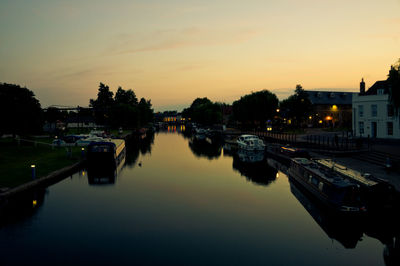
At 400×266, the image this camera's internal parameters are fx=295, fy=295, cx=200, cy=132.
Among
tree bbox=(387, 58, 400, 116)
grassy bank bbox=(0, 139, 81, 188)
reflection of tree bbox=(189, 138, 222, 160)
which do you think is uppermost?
tree bbox=(387, 58, 400, 116)

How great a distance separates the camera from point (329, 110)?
Result: 104 meters

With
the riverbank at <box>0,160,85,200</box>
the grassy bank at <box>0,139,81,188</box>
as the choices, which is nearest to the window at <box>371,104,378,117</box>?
the riverbank at <box>0,160,85,200</box>

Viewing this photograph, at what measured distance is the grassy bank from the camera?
27.5 meters

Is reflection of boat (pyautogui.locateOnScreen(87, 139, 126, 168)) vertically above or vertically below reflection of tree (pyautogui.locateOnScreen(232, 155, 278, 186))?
above

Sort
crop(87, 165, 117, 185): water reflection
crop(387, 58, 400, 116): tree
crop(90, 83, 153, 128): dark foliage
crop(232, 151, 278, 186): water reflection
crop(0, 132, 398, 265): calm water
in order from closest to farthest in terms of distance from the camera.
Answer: crop(0, 132, 398, 265): calm water → crop(387, 58, 400, 116): tree → crop(87, 165, 117, 185): water reflection → crop(232, 151, 278, 186): water reflection → crop(90, 83, 153, 128): dark foliage

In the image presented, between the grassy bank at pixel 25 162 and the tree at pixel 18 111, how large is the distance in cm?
376

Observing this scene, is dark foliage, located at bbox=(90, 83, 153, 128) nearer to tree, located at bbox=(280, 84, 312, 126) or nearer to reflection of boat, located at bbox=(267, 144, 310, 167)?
tree, located at bbox=(280, 84, 312, 126)

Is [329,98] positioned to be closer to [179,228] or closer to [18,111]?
[18,111]

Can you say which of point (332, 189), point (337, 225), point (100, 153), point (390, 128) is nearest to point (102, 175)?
point (100, 153)

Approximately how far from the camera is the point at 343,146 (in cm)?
4328

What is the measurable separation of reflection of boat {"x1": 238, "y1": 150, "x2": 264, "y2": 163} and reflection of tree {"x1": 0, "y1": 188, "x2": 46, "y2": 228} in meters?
32.4

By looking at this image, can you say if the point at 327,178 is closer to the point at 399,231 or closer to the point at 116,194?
the point at 399,231

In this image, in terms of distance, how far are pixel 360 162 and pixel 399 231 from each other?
1821cm

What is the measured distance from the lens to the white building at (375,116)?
47688 millimetres
